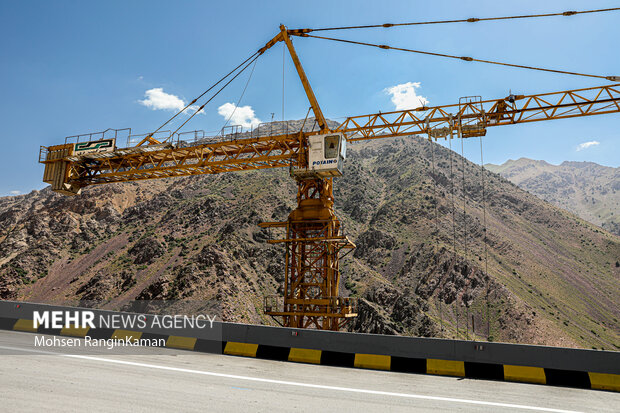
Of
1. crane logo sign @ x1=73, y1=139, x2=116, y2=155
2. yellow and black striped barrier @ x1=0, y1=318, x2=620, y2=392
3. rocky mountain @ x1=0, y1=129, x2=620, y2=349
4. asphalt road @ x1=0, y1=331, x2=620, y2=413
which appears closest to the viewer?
asphalt road @ x1=0, y1=331, x2=620, y2=413

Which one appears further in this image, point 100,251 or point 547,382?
point 100,251

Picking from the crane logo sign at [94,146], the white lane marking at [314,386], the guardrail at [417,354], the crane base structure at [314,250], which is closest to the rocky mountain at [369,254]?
the crane base structure at [314,250]

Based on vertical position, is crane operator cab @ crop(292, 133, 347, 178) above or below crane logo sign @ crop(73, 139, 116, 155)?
below

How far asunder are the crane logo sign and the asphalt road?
921 inches

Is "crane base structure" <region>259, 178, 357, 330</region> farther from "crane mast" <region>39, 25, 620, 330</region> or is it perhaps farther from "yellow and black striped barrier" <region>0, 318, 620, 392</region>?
"yellow and black striped barrier" <region>0, 318, 620, 392</region>

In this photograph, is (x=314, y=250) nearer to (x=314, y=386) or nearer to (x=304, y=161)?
(x=304, y=161)

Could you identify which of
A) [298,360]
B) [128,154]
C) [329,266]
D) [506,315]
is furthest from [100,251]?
[298,360]

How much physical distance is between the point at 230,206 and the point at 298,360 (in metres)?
64.7

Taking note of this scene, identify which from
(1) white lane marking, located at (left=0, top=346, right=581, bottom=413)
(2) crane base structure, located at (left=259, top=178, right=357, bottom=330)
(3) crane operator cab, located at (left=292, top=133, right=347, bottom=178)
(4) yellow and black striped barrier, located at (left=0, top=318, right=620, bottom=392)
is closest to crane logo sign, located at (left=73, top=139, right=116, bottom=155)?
(2) crane base structure, located at (left=259, top=178, right=357, bottom=330)

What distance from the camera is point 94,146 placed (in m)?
29.7

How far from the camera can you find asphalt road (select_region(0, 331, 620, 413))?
581 centimetres

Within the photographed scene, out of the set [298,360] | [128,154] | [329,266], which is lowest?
[298,360]

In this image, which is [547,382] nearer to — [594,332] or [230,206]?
[594,332]

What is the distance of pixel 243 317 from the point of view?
A: 150 ft
